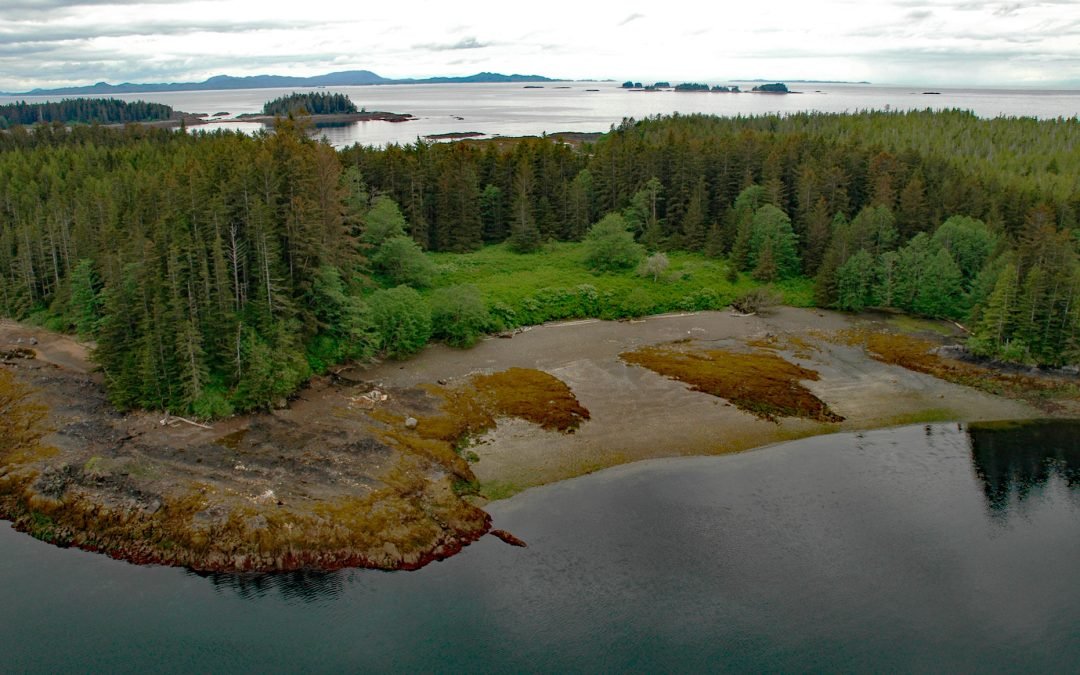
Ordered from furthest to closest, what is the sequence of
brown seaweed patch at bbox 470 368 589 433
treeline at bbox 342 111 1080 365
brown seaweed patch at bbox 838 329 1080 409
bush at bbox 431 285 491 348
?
treeline at bbox 342 111 1080 365
bush at bbox 431 285 491 348
brown seaweed patch at bbox 838 329 1080 409
brown seaweed patch at bbox 470 368 589 433

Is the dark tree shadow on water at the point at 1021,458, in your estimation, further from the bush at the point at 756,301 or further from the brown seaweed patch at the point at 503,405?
the bush at the point at 756,301

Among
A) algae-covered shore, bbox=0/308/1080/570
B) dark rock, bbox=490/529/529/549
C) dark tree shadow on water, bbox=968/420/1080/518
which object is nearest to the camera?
dark rock, bbox=490/529/529/549

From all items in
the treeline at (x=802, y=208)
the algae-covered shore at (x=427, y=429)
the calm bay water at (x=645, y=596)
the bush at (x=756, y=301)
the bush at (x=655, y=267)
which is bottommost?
the calm bay water at (x=645, y=596)

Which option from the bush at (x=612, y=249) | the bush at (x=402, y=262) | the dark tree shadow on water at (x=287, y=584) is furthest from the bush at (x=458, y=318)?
the dark tree shadow on water at (x=287, y=584)

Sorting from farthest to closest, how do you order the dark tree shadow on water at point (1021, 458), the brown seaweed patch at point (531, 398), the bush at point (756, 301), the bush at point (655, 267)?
1. the bush at point (655, 267)
2. the bush at point (756, 301)
3. the brown seaweed patch at point (531, 398)
4. the dark tree shadow on water at point (1021, 458)

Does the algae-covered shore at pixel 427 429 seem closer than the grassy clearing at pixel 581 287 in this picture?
Yes

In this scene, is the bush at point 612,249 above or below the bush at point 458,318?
above

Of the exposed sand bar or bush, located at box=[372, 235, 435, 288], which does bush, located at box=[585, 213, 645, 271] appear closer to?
the exposed sand bar

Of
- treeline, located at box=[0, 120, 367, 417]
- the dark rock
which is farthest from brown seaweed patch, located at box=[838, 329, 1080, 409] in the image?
treeline, located at box=[0, 120, 367, 417]

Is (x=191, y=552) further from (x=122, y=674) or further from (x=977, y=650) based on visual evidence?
(x=977, y=650)
